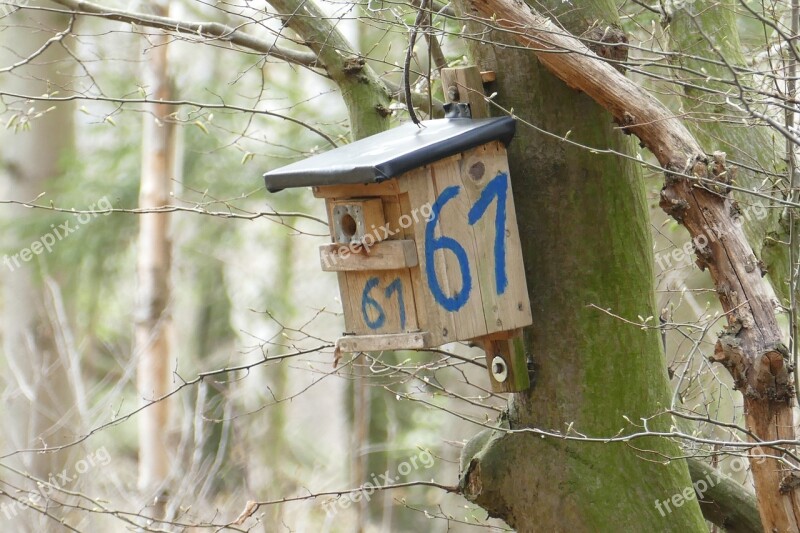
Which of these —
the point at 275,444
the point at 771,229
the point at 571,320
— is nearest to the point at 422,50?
the point at 771,229

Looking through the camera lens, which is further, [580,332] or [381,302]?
[580,332]

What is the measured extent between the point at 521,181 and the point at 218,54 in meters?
7.11

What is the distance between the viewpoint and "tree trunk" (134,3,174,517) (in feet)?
20.2

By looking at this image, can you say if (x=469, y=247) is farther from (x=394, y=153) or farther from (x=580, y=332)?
(x=580, y=332)

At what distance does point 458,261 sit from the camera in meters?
2.35

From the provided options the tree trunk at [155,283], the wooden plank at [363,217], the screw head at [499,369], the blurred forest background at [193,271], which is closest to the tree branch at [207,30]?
the blurred forest background at [193,271]

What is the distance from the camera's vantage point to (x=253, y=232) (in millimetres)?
10836

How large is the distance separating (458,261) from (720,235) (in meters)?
0.72

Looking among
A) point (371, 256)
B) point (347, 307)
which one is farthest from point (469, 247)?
point (347, 307)

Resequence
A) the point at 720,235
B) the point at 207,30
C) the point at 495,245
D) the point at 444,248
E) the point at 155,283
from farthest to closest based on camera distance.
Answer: the point at 155,283, the point at 207,30, the point at 495,245, the point at 444,248, the point at 720,235

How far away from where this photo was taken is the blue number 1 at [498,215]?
7.92ft

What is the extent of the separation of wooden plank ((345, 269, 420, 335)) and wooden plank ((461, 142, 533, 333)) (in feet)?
0.74

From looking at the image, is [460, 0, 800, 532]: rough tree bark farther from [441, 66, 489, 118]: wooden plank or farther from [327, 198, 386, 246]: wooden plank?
[327, 198, 386, 246]: wooden plank

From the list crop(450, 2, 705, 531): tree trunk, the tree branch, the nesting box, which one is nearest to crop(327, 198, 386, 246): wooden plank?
the nesting box
